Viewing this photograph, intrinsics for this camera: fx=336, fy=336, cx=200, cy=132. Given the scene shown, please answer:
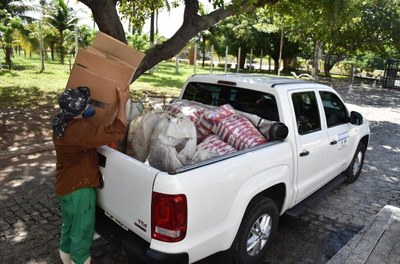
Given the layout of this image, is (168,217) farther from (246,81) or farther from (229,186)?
(246,81)

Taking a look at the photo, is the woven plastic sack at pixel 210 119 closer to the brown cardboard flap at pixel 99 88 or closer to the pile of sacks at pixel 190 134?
the pile of sacks at pixel 190 134

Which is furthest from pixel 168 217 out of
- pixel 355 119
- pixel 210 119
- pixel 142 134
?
pixel 355 119

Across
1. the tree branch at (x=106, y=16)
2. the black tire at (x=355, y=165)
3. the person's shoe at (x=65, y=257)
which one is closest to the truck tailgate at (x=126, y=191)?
the person's shoe at (x=65, y=257)

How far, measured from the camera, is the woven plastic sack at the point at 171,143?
2645 millimetres

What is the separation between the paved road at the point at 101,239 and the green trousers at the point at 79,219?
0.58 meters

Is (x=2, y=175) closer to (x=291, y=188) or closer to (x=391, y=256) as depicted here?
(x=291, y=188)

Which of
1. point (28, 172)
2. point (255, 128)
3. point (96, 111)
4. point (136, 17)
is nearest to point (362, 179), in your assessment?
point (255, 128)

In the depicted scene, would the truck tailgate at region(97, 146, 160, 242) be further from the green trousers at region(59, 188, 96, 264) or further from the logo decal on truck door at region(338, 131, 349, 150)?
the logo decal on truck door at region(338, 131, 349, 150)

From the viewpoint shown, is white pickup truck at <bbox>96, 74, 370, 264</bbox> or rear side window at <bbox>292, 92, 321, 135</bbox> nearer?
white pickup truck at <bbox>96, 74, 370, 264</bbox>

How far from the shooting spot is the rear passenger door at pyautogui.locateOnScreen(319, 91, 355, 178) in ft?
13.8

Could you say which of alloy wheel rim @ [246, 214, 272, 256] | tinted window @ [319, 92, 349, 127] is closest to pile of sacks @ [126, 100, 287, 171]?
alloy wheel rim @ [246, 214, 272, 256]

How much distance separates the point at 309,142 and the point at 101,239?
8.11 feet

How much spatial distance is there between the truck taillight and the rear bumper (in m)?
0.12

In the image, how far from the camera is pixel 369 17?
23406 mm
